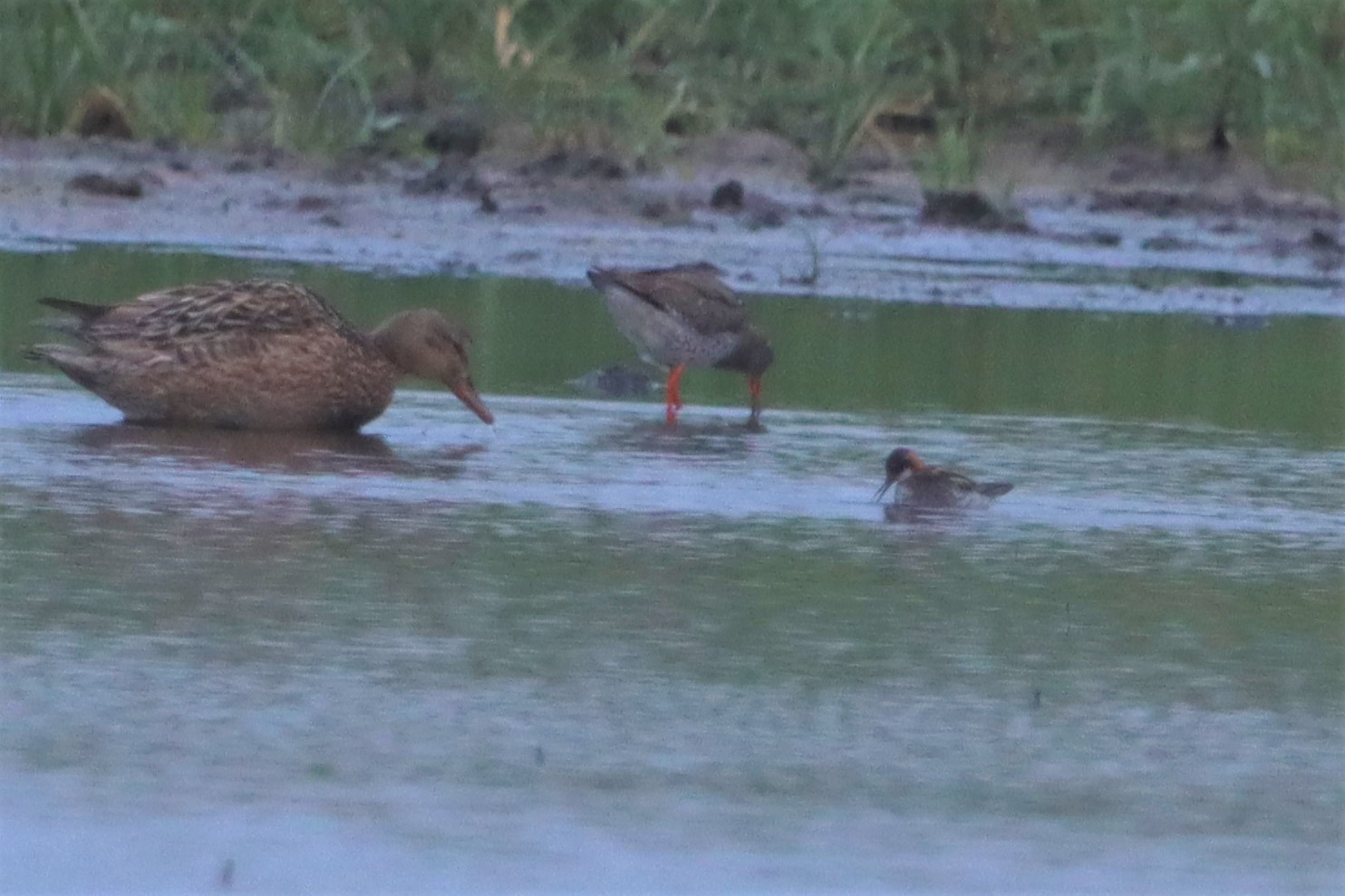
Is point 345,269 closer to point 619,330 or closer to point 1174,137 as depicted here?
point 619,330

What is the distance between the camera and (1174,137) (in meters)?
17.5

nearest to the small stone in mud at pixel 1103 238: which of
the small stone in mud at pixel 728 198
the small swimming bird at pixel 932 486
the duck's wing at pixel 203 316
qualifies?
the small stone in mud at pixel 728 198

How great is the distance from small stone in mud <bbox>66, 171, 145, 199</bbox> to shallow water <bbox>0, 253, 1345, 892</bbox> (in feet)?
19.5

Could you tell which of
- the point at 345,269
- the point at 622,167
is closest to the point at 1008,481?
the point at 345,269

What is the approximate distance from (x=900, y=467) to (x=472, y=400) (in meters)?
1.62

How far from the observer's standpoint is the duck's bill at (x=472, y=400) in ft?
27.9

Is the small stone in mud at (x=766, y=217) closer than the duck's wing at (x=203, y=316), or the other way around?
the duck's wing at (x=203, y=316)

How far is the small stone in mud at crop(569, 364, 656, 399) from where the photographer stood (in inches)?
385

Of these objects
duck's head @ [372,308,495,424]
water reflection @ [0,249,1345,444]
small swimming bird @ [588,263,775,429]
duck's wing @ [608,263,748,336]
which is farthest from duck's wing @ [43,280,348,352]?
duck's wing @ [608,263,748,336]

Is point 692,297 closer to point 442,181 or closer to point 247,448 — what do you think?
point 247,448

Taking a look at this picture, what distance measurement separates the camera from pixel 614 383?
9.96 meters

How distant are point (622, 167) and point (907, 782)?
11583 millimetres

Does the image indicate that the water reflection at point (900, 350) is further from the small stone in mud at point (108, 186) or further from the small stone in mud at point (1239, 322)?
the small stone in mud at point (108, 186)

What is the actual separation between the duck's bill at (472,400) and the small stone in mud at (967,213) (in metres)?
7.16
